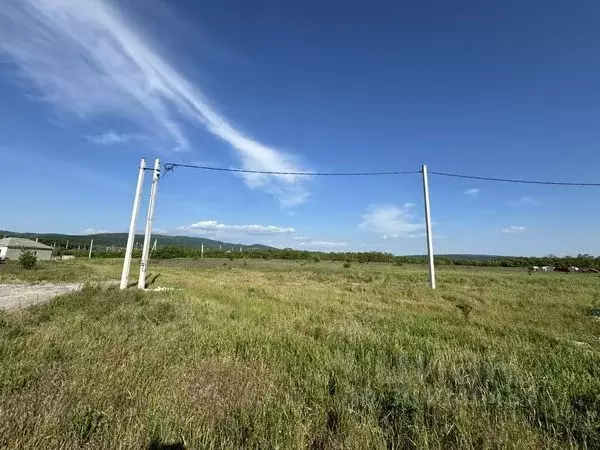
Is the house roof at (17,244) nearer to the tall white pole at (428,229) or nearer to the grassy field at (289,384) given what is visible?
the tall white pole at (428,229)

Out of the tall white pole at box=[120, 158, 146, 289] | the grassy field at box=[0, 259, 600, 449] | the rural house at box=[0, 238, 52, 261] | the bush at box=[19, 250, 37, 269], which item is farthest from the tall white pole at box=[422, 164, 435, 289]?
the rural house at box=[0, 238, 52, 261]

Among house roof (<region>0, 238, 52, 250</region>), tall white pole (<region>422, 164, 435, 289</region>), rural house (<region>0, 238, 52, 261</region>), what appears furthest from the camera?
house roof (<region>0, 238, 52, 250</region>)

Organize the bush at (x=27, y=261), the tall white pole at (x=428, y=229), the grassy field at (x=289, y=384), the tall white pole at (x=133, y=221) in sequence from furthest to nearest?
the bush at (x=27, y=261) < the tall white pole at (x=428, y=229) < the tall white pole at (x=133, y=221) < the grassy field at (x=289, y=384)

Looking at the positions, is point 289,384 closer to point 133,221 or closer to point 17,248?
point 133,221

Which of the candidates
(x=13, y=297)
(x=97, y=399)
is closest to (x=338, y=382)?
(x=97, y=399)

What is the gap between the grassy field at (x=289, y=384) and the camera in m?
3.39

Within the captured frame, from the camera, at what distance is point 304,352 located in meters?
6.22

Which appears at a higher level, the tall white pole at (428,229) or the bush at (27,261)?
the tall white pole at (428,229)

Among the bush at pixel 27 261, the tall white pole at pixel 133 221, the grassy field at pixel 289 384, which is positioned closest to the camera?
the grassy field at pixel 289 384

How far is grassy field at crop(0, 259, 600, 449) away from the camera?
11.1 feet

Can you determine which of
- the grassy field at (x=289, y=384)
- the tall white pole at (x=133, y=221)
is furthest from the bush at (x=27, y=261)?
the grassy field at (x=289, y=384)

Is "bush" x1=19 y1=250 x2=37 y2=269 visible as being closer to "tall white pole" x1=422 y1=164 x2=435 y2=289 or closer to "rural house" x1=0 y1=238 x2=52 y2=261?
"tall white pole" x1=422 y1=164 x2=435 y2=289

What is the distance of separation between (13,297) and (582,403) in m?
15.9

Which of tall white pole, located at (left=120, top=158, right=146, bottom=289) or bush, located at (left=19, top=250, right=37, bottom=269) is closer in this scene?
tall white pole, located at (left=120, top=158, right=146, bottom=289)
